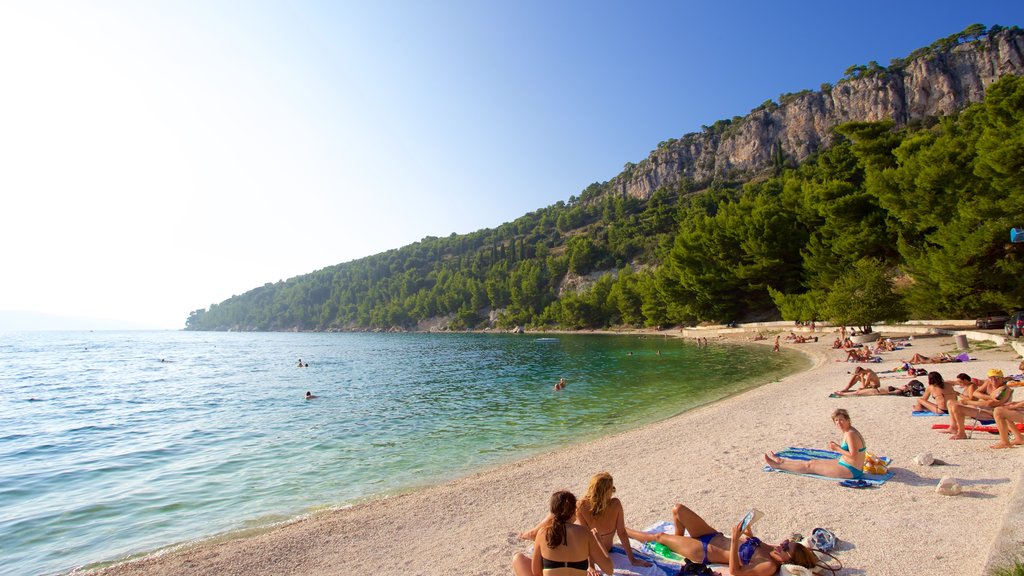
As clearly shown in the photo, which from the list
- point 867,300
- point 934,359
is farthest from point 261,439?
point 867,300

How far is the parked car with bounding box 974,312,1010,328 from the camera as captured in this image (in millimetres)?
28655

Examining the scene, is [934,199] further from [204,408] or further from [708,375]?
[204,408]

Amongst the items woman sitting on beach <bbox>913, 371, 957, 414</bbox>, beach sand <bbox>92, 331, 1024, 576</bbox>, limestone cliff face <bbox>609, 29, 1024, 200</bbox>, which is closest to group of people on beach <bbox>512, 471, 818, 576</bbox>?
beach sand <bbox>92, 331, 1024, 576</bbox>

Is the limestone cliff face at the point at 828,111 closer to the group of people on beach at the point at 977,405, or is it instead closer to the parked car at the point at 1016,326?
the parked car at the point at 1016,326

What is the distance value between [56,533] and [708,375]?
2423cm

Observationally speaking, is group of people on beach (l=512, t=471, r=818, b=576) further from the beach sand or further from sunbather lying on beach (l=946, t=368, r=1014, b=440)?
sunbather lying on beach (l=946, t=368, r=1014, b=440)

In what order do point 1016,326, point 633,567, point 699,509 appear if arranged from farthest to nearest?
point 1016,326, point 699,509, point 633,567

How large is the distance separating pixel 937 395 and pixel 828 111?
157 m

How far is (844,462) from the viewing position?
756cm

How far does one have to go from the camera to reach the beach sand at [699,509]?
534 cm

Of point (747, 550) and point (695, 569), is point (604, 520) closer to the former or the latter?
point (695, 569)

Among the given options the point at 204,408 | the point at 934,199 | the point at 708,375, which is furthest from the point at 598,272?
the point at 204,408

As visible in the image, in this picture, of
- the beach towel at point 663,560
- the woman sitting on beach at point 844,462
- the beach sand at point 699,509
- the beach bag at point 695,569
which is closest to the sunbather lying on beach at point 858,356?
the beach sand at point 699,509

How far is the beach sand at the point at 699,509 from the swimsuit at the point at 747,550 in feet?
2.78
